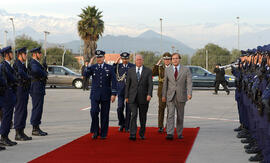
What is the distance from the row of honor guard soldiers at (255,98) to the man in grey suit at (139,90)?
2.09m

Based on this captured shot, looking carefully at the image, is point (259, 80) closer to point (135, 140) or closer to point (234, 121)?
point (135, 140)

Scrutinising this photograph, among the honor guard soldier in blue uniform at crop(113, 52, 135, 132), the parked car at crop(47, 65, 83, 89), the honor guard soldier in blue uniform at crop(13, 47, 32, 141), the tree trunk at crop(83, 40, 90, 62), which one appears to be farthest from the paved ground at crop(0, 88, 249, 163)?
the tree trunk at crop(83, 40, 90, 62)

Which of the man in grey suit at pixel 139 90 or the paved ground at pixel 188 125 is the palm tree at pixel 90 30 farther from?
the man in grey suit at pixel 139 90

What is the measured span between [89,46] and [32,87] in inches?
1558

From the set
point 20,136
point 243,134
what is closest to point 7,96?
point 20,136

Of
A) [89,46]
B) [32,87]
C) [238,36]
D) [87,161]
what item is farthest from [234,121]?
[238,36]

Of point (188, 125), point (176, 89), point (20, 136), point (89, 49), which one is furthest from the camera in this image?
point (89, 49)

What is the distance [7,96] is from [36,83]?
1.63m

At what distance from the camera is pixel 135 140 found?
1025 cm

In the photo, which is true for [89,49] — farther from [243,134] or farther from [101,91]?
[243,134]

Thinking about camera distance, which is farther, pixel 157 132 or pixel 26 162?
pixel 157 132

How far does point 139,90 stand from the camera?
10.6m

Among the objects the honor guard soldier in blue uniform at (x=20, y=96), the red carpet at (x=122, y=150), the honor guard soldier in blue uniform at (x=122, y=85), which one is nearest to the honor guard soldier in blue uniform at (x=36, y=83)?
the honor guard soldier in blue uniform at (x=20, y=96)

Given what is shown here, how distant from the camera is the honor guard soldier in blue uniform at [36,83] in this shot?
421 inches
